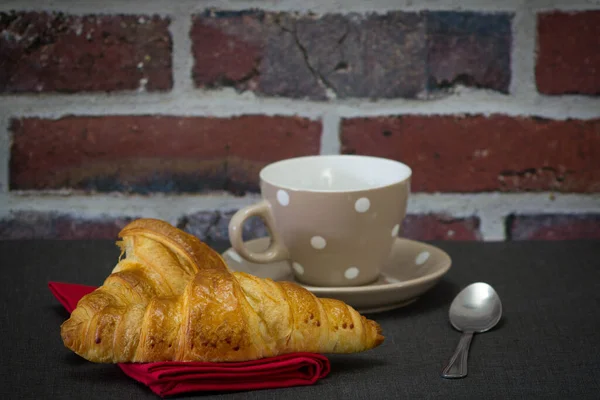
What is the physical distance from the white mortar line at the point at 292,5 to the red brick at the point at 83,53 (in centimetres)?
1

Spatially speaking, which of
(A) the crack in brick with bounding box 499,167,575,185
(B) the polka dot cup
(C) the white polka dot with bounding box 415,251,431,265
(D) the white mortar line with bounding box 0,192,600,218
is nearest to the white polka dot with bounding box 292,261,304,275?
(B) the polka dot cup

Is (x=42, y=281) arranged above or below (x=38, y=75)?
below

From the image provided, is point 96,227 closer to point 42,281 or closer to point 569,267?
point 42,281

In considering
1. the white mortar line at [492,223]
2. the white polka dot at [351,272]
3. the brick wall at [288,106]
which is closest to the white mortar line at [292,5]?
the brick wall at [288,106]

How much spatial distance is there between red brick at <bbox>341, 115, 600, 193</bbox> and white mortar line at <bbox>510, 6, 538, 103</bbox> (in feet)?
0.11

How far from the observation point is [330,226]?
0.68m

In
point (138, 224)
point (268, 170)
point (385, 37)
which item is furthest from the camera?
point (385, 37)

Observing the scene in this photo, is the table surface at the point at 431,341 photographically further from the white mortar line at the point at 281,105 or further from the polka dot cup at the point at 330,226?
the white mortar line at the point at 281,105

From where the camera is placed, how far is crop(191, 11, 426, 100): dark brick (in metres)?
0.94

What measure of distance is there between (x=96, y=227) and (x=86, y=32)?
0.24 m

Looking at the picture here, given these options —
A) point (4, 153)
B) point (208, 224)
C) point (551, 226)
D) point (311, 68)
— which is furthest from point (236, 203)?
point (551, 226)

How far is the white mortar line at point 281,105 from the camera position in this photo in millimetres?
953

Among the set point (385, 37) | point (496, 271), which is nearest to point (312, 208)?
point (496, 271)

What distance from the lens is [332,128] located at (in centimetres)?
96
